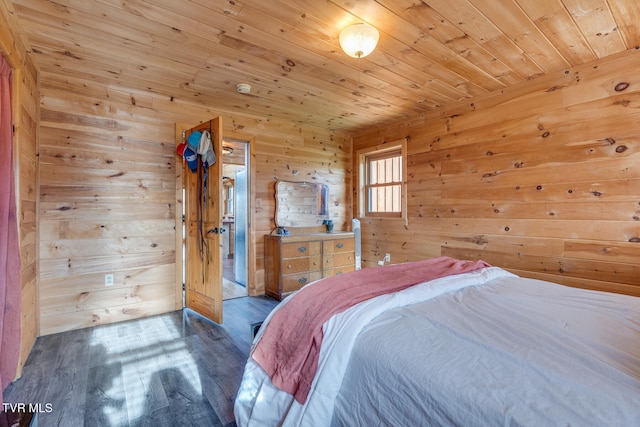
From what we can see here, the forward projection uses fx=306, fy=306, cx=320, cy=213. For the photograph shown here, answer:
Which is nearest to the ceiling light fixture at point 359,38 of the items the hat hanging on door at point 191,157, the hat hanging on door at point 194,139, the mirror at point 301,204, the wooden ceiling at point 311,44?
the wooden ceiling at point 311,44

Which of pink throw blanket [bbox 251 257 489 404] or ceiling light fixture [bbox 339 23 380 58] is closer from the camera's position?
pink throw blanket [bbox 251 257 489 404]

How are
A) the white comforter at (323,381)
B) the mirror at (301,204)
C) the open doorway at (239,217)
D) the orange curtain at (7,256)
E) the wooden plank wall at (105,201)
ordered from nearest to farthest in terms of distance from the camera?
the white comforter at (323,381) < the orange curtain at (7,256) < the wooden plank wall at (105,201) < the open doorway at (239,217) < the mirror at (301,204)

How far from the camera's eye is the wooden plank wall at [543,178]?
2.45 m

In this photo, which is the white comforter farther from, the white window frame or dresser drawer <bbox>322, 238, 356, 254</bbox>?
the white window frame

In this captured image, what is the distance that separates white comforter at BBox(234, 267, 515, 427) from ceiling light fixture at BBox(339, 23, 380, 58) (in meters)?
1.59

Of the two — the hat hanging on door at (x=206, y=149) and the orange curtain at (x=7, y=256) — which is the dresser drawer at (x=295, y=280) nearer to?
the hat hanging on door at (x=206, y=149)

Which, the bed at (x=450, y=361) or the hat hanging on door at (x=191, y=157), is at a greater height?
the hat hanging on door at (x=191, y=157)

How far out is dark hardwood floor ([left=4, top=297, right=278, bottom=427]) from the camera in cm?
166

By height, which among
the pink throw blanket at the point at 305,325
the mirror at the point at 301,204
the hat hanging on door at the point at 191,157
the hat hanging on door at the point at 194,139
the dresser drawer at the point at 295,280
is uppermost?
the hat hanging on door at the point at 194,139

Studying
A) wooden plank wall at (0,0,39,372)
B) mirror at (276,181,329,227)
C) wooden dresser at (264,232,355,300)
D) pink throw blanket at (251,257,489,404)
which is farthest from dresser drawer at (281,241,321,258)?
wooden plank wall at (0,0,39,372)

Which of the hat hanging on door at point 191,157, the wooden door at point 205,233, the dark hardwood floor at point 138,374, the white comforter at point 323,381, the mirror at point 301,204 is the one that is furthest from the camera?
the mirror at point 301,204

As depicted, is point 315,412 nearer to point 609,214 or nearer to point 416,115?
point 609,214

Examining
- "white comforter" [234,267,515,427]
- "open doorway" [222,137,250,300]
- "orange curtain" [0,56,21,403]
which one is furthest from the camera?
"open doorway" [222,137,250,300]

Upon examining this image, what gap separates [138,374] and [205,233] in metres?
1.35
